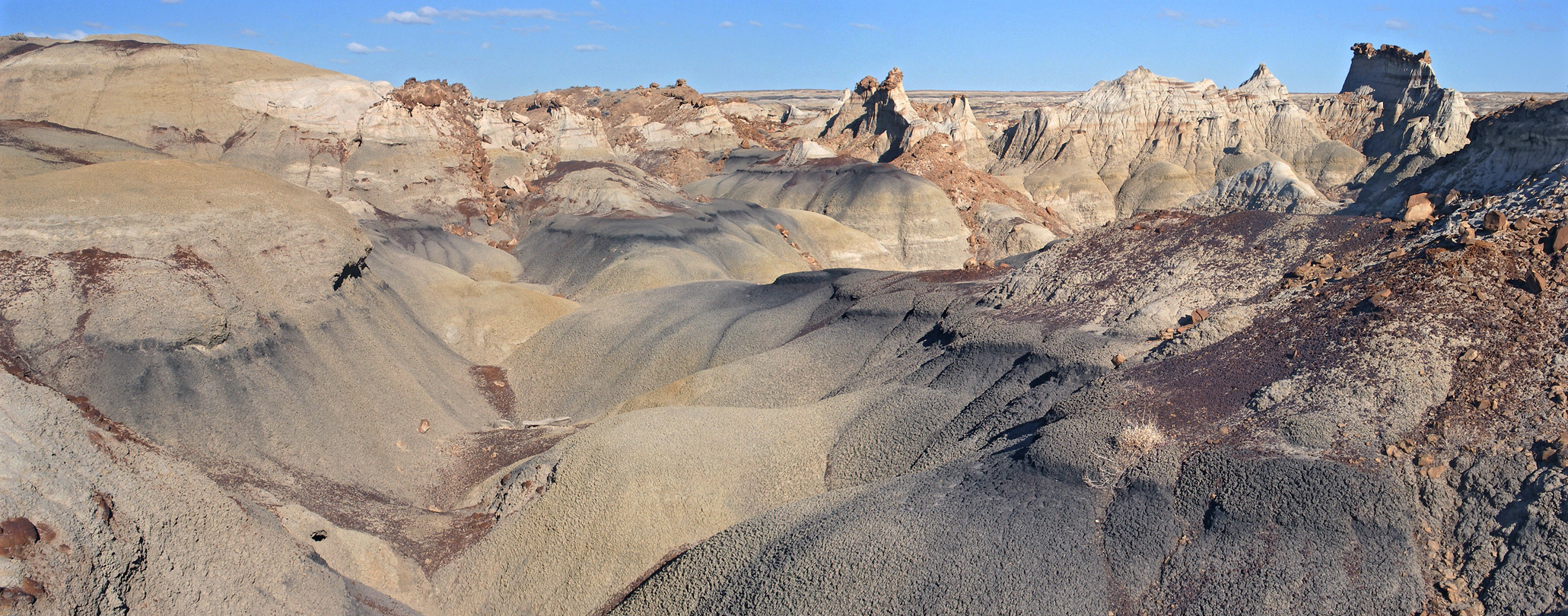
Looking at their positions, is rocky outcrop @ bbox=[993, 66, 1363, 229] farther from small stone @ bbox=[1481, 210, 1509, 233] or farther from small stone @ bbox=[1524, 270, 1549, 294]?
small stone @ bbox=[1524, 270, 1549, 294]

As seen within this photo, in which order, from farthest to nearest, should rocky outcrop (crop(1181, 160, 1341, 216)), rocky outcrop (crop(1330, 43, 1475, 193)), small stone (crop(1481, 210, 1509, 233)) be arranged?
rocky outcrop (crop(1330, 43, 1475, 193)) → rocky outcrop (crop(1181, 160, 1341, 216)) → small stone (crop(1481, 210, 1509, 233))

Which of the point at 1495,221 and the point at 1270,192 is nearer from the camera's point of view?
the point at 1495,221

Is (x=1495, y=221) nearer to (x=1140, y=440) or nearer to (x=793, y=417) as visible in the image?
(x=1140, y=440)

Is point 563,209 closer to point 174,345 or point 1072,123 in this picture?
point 174,345

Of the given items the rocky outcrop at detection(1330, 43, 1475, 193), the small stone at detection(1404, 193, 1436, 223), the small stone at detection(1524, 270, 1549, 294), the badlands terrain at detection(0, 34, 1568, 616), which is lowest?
the badlands terrain at detection(0, 34, 1568, 616)

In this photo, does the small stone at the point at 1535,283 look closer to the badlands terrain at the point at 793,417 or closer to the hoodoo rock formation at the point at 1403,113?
the badlands terrain at the point at 793,417

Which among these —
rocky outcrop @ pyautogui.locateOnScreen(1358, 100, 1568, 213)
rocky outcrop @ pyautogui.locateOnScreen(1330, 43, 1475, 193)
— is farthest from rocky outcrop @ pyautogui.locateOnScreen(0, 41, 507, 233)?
rocky outcrop @ pyautogui.locateOnScreen(1330, 43, 1475, 193)

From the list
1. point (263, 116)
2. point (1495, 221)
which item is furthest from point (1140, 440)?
point (263, 116)
